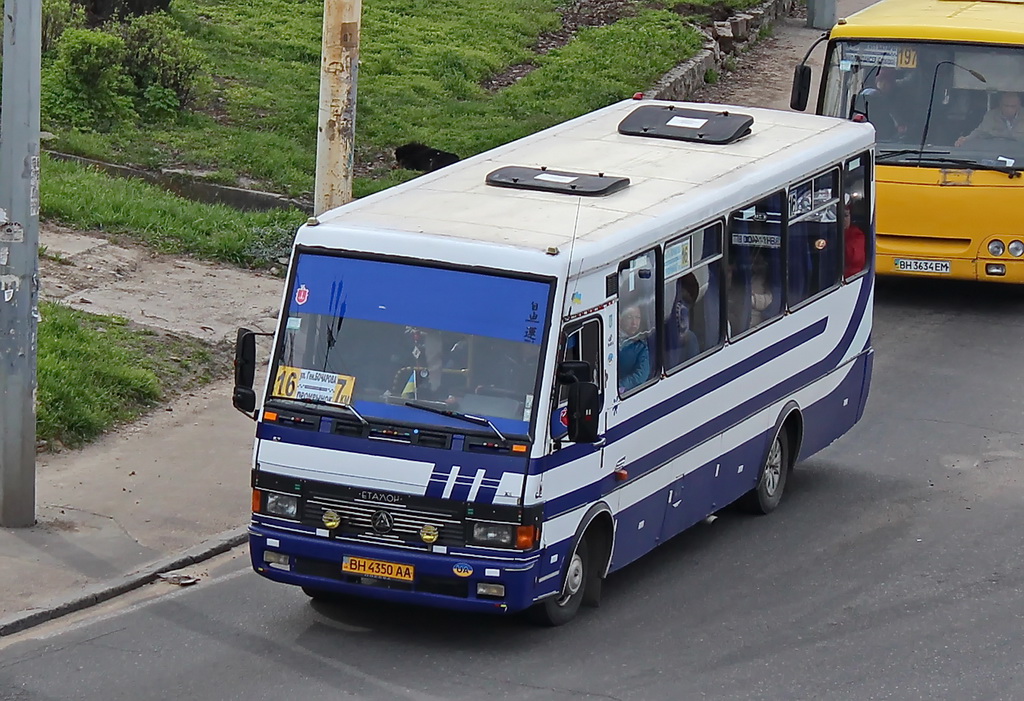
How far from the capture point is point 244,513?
41.0 ft

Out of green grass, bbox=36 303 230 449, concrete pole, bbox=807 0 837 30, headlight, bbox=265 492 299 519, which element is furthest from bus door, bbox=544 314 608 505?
concrete pole, bbox=807 0 837 30

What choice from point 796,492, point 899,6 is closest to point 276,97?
point 899,6

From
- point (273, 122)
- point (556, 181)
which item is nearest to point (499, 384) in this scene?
point (556, 181)

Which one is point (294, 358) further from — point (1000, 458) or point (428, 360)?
point (1000, 458)

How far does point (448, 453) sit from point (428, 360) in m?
0.54

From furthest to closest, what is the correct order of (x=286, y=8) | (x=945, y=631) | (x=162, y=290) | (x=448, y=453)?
(x=286, y=8) < (x=162, y=290) < (x=945, y=631) < (x=448, y=453)

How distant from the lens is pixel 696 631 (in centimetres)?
1063

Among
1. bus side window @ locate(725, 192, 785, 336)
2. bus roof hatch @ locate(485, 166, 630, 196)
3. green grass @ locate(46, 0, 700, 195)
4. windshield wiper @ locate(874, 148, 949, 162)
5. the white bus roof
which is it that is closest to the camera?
the white bus roof

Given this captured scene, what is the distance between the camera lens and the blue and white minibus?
9781 mm

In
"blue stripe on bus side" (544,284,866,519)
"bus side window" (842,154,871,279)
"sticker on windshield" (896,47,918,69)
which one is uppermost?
"sticker on windshield" (896,47,918,69)

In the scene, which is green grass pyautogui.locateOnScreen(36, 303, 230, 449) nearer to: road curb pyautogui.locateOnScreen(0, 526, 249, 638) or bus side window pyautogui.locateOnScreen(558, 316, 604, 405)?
road curb pyautogui.locateOnScreen(0, 526, 249, 638)

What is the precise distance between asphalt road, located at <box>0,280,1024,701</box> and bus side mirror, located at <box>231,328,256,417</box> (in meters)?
1.28

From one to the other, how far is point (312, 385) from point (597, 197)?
2274 mm

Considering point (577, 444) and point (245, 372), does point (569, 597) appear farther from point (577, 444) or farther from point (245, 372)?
point (245, 372)
